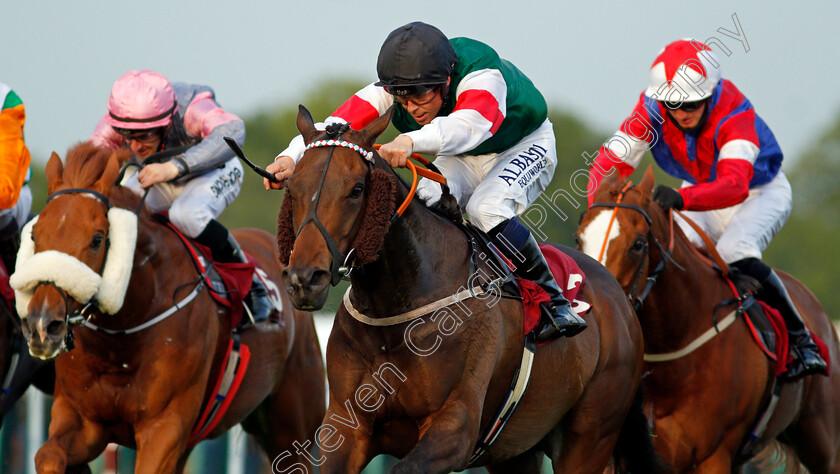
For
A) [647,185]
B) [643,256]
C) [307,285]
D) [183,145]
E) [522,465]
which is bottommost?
[522,465]

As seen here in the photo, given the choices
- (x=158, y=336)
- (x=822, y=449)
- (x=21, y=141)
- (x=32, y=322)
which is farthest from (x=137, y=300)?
(x=822, y=449)

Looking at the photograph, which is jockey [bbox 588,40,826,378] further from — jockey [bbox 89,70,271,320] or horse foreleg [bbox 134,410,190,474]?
horse foreleg [bbox 134,410,190,474]

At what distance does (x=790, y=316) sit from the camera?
6426 millimetres

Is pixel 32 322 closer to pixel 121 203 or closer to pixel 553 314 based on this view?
pixel 121 203

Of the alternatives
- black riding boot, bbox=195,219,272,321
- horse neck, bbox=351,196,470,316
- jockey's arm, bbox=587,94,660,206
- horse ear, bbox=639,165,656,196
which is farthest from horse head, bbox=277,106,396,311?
jockey's arm, bbox=587,94,660,206

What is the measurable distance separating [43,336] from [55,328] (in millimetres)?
79

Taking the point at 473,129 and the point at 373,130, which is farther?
the point at 473,129

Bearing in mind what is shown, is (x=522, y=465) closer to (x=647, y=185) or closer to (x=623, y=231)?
(x=623, y=231)

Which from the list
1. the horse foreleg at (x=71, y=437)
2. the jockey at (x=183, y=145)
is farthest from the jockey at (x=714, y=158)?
the horse foreleg at (x=71, y=437)

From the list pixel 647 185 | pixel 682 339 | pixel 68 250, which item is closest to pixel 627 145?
pixel 647 185

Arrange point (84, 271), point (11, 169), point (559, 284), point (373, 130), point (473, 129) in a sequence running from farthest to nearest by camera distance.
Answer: point (11, 169)
point (559, 284)
point (84, 271)
point (473, 129)
point (373, 130)

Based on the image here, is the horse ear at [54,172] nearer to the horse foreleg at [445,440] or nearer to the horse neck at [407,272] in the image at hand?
the horse neck at [407,272]

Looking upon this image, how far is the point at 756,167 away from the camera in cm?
669

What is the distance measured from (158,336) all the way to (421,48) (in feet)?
6.76
